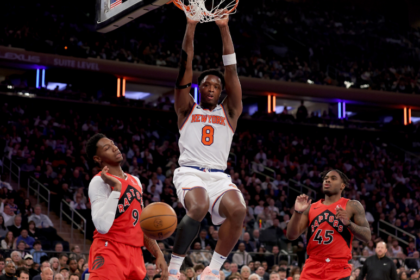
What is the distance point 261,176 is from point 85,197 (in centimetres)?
852

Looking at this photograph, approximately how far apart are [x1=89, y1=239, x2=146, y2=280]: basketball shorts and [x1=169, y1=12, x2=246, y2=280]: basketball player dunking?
1.53 ft

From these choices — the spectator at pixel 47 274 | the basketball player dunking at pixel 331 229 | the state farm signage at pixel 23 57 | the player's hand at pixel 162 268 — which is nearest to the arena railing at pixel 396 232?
the basketball player dunking at pixel 331 229

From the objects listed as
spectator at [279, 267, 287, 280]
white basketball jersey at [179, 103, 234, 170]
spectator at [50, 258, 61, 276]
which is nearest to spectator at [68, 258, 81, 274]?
spectator at [50, 258, 61, 276]

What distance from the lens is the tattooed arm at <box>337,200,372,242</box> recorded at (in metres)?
6.89

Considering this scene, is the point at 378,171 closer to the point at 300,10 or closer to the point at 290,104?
the point at 290,104

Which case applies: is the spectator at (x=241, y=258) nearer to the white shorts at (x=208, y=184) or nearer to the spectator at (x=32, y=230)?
the spectator at (x=32, y=230)

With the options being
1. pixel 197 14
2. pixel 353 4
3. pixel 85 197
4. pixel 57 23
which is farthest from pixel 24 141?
pixel 353 4

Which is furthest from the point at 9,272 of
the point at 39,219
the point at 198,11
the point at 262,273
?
the point at 198,11

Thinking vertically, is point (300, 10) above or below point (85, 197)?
above

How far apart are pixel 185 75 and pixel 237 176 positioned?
43.6 ft

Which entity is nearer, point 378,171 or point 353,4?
point 378,171

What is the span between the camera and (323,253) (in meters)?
7.11

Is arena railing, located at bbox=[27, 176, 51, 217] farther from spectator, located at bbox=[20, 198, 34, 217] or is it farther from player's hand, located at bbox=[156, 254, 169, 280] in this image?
player's hand, located at bbox=[156, 254, 169, 280]

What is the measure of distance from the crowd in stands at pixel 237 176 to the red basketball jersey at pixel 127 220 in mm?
6011
